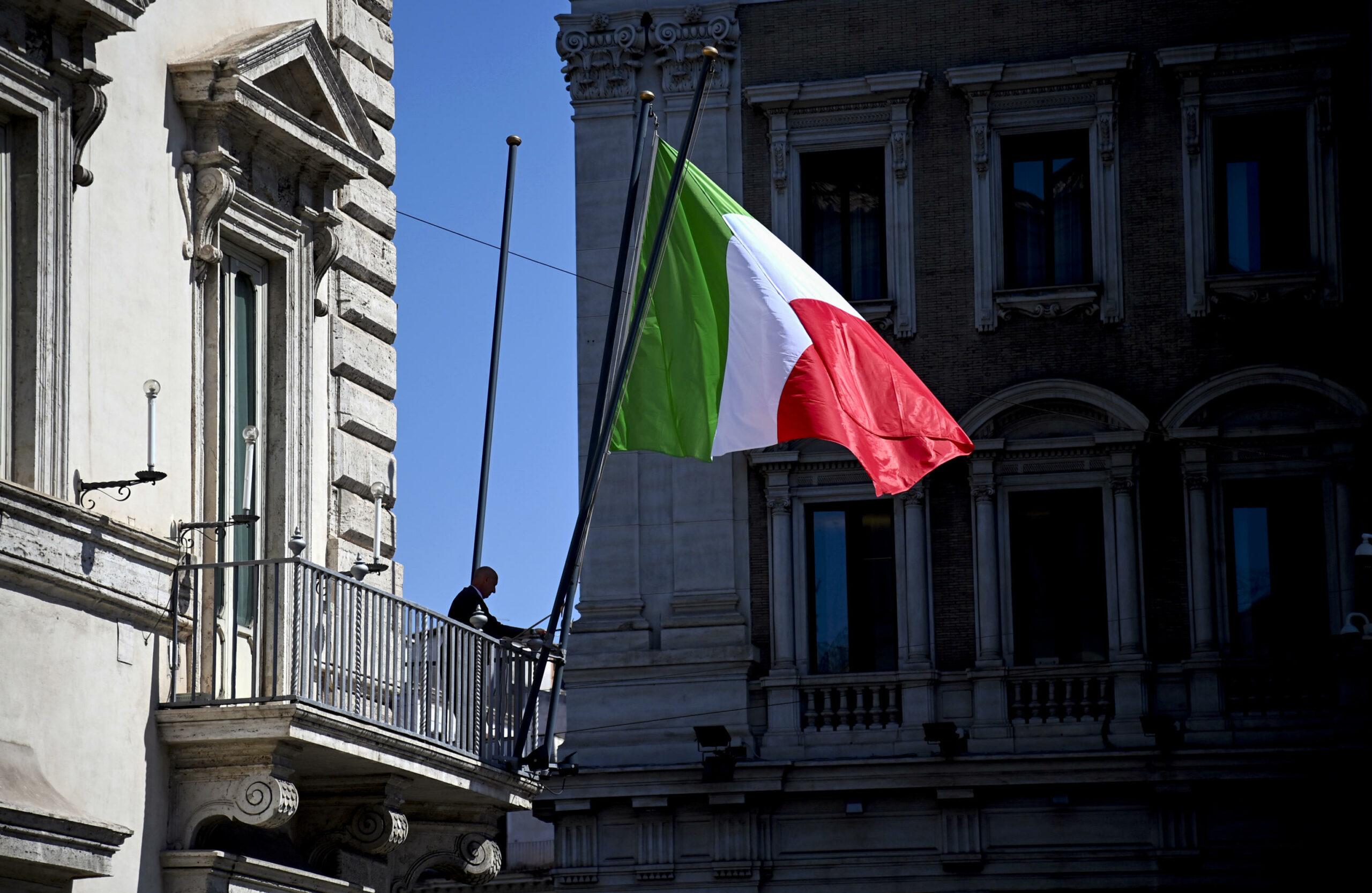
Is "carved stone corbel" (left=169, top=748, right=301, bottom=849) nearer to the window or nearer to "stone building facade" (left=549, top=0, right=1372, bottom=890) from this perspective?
the window

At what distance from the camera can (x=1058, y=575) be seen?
2964cm

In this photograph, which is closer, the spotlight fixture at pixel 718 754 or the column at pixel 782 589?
the spotlight fixture at pixel 718 754

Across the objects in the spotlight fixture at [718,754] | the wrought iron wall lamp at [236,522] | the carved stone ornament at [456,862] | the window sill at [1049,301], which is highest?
the window sill at [1049,301]

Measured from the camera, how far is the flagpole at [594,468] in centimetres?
1552

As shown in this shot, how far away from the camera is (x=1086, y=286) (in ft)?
97.5

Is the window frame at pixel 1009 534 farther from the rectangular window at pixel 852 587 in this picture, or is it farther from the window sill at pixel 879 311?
the window sill at pixel 879 311

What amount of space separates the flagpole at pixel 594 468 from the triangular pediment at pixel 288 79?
207 centimetres

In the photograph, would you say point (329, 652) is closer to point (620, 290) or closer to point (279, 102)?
point (279, 102)

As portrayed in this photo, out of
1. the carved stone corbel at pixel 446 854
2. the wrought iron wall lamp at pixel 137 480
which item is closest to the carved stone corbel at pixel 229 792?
the wrought iron wall lamp at pixel 137 480

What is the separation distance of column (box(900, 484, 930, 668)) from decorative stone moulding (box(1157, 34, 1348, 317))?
4.03 metres

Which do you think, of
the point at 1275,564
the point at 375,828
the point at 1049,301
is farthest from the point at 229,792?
the point at 1275,564

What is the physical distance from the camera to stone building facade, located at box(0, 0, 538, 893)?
11.9 m

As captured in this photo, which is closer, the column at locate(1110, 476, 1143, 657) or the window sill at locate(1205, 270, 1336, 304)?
the column at locate(1110, 476, 1143, 657)

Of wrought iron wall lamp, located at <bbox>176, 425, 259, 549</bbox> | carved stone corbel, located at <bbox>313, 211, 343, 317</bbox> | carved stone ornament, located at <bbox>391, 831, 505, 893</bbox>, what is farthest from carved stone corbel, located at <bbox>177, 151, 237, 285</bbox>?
carved stone ornament, located at <bbox>391, 831, 505, 893</bbox>
